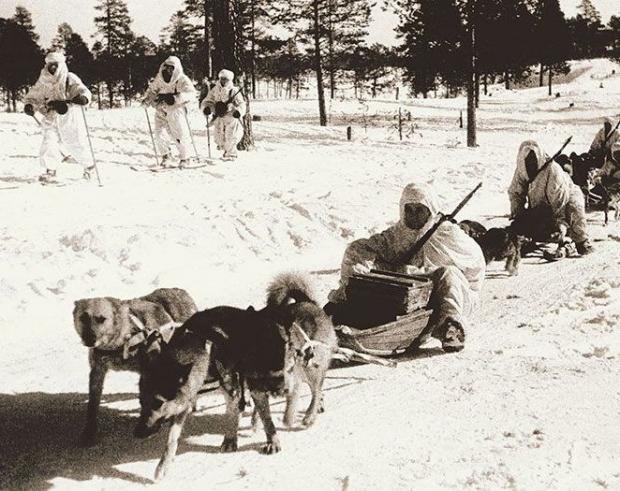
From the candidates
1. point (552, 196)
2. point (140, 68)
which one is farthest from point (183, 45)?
point (552, 196)


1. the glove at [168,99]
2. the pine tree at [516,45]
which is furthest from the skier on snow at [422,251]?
the pine tree at [516,45]

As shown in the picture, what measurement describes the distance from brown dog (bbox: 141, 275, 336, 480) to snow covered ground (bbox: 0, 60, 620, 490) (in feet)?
0.88

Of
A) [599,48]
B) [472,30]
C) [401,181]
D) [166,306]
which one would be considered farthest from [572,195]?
[599,48]

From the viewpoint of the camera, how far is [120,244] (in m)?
8.79

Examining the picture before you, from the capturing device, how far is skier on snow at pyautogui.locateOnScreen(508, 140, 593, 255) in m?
9.58

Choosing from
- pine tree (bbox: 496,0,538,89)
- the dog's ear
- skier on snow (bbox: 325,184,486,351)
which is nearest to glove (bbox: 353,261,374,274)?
skier on snow (bbox: 325,184,486,351)

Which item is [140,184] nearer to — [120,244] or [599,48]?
[120,244]

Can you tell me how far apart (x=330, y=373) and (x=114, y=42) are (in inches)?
2219

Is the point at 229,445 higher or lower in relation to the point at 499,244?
lower

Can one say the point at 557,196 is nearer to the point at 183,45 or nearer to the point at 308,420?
the point at 308,420

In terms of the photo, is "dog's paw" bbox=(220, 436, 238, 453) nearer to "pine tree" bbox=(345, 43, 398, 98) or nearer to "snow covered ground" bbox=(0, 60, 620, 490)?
"snow covered ground" bbox=(0, 60, 620, 490)

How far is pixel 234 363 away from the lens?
13.6 ft

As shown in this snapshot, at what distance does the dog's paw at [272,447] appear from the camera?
4344 millimetres

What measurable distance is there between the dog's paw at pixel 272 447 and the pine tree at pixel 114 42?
56.0 m
